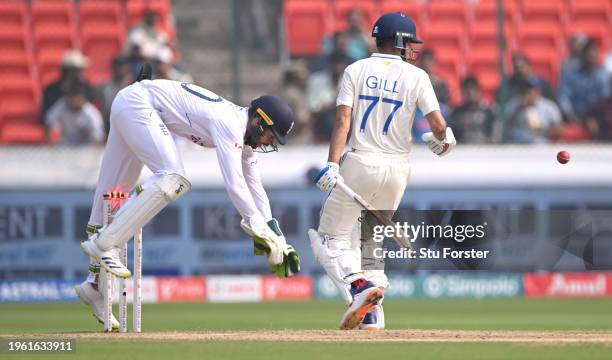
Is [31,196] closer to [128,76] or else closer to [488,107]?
[128,76]

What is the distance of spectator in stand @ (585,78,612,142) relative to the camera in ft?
51.6

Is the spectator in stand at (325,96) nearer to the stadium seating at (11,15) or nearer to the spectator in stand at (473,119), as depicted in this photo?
the spectator in stand at (473,119)

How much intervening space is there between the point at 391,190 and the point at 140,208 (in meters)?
1.59

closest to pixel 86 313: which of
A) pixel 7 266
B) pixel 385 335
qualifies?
pixel 7 266

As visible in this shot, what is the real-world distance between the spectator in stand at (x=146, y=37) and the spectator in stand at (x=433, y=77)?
3.03 meters

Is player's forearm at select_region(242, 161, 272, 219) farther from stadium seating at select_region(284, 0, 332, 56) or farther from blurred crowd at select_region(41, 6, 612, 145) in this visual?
stadium seating at select_region(284, 0, 332, 56)

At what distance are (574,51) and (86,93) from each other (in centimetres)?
591

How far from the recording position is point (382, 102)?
8453mm

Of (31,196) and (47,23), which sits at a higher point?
(47,23)

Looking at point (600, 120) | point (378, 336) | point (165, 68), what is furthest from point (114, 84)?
point (378, 336)

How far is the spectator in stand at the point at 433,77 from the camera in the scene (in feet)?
50.5

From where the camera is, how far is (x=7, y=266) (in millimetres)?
14836

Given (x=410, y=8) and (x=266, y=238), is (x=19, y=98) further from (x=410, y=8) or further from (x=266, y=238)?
(x=266, y=238)

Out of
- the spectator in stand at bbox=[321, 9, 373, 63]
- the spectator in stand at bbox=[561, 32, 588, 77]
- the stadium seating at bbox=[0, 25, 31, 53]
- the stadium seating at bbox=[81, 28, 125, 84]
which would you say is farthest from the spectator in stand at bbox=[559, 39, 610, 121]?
the stadium seating at bbox=[0, 25, 31, 53]
